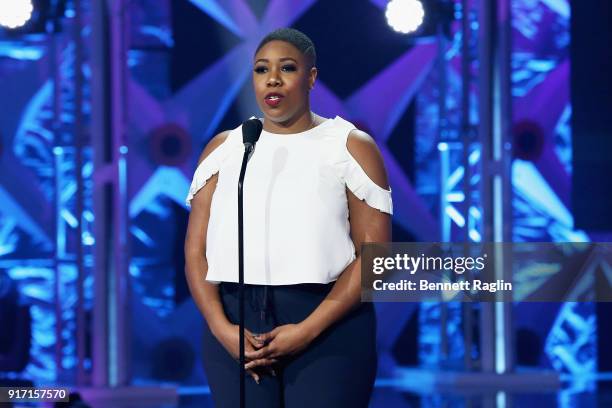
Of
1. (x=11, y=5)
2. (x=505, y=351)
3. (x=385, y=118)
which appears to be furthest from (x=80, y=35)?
(x=505, y=351)

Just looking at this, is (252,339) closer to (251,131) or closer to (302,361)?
(302,361)

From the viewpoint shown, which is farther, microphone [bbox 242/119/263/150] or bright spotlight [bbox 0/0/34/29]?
bright spotlight [bbox 0/0/34/29]

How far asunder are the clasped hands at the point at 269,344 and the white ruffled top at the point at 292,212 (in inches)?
4.1

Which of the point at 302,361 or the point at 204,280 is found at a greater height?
the point at 204,280

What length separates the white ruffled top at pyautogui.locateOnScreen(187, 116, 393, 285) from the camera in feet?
7.18

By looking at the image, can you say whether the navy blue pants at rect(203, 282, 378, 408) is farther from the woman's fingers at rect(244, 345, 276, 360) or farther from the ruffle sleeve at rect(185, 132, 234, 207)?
the ruffle sleeve at rect(185, 132, 234, 207)

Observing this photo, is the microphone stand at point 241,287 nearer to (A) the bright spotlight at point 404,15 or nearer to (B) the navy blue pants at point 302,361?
(B) the navy blue pants at point 302,361

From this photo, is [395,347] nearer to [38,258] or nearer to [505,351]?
[505,351]

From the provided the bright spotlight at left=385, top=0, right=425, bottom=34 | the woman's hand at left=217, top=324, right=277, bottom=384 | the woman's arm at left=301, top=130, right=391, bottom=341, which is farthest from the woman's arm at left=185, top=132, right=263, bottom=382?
the bright spotlight at left=385, top=0, right=425, bottom=34

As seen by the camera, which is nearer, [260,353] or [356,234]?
[260,353]

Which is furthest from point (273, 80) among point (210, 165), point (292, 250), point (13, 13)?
point (13, 13)

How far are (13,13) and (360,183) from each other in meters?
3.62

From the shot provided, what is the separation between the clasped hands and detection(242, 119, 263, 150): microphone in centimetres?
38

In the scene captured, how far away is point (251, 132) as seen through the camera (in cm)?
221
